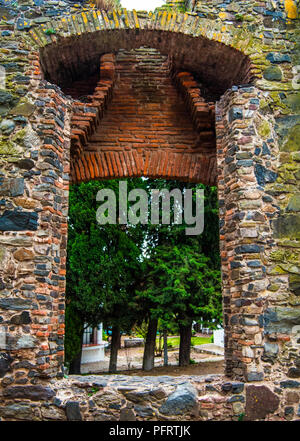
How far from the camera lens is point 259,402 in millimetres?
3457

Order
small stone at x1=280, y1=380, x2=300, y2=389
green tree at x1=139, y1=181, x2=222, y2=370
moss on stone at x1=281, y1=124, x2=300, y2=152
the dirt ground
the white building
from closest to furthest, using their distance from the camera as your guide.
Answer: small stone at x1=280, y1=380, x2=300, y2=389 → moss on stone at x1=281, y1=124, x2=300, y2=152 → green tree at x1=139, y1=181, x2=222, y2=370 → the dirt ground → the white building

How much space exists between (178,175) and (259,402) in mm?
2841

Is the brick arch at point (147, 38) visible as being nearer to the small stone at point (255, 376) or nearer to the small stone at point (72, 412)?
the small stone at point (255, 376)

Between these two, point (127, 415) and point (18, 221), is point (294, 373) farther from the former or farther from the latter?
point (18, 221)

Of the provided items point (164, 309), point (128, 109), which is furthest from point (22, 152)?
point (164, 309)

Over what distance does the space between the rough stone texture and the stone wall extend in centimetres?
1

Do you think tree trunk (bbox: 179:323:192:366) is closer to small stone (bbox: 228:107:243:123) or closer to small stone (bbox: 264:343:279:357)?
small stone (bbox: 264:343:279:357)

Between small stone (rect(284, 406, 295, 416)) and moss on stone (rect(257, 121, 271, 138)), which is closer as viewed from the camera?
small stone (rect(284, 406, 295, 416))

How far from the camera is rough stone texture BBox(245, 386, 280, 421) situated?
3.45 metres

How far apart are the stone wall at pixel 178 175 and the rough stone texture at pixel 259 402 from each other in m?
0.01

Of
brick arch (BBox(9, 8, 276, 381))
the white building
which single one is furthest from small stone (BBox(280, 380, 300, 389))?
the white building

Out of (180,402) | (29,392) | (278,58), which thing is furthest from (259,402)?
(278,58)

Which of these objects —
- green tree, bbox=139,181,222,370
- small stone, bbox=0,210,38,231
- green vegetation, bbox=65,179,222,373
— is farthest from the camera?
green tree, bbox=139,181,222,370

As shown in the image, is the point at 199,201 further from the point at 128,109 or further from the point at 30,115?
the point at 30,115
